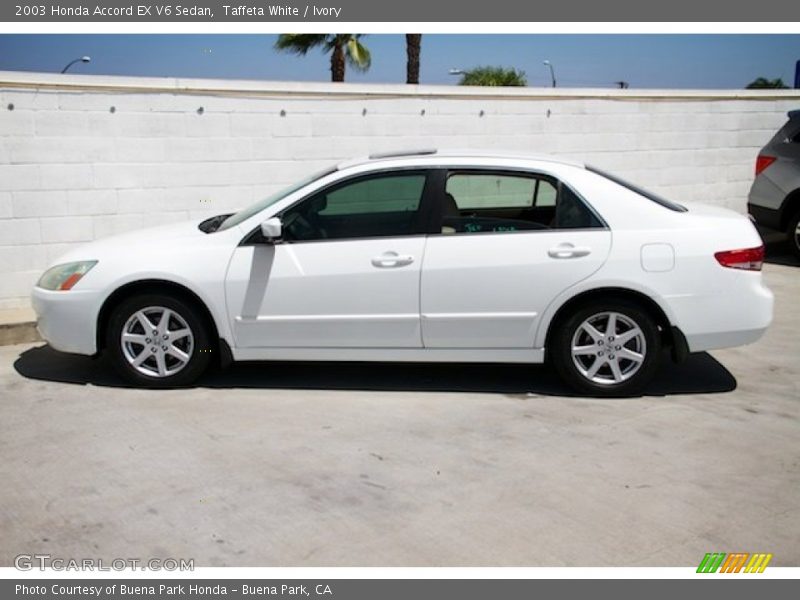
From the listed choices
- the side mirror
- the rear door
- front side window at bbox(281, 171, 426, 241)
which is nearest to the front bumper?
the side mirror

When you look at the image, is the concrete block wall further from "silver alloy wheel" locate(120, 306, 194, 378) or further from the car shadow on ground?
"silver alloy wheel" locate(120, 306, 194, 378)

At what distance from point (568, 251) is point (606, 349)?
0.67m

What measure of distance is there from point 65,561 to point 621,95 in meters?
9.13

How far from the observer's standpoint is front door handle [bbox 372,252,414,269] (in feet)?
19.0

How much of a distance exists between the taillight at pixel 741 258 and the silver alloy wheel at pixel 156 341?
3.42 metres

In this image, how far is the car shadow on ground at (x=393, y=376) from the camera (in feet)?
20.2

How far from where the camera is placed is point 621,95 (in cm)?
1114

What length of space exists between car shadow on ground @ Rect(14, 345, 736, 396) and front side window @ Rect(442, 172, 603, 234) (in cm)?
108

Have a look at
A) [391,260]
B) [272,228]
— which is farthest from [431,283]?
[272,228]

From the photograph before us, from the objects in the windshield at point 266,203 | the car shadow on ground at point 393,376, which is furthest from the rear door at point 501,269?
the windshield at point 266,203

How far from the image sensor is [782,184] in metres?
10.5

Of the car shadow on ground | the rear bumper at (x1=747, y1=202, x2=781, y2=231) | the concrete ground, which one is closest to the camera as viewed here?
the concrete ground

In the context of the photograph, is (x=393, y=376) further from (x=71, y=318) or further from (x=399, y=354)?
(x=71, y=318)

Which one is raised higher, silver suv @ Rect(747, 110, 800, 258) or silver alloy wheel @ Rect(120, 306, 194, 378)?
silver suv @ Rect(747, 110, 800, 258)
